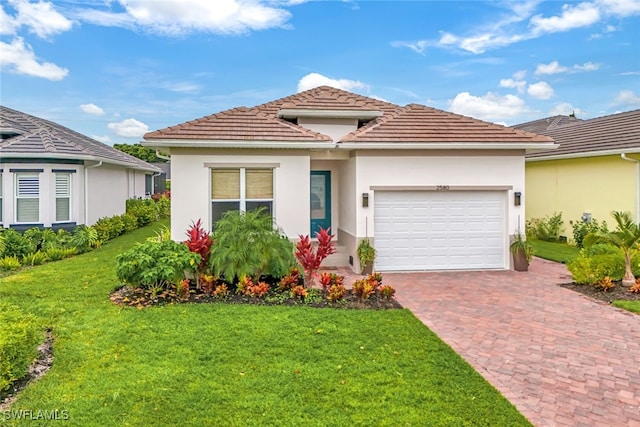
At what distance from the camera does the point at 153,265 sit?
8.83 metres

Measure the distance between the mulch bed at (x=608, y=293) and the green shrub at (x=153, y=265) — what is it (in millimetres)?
8971

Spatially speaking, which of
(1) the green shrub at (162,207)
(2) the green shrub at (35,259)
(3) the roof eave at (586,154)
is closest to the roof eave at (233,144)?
(2) the green shrub at (35,259)

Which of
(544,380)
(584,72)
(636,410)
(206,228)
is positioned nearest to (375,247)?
(206,228)

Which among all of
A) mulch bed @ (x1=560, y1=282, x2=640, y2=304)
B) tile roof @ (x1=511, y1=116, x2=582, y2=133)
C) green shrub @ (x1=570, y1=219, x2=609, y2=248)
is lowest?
mulch bed @ (x1=560, y1=282, x2=640, y2=304)

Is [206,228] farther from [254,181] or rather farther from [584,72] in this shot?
[584,72]

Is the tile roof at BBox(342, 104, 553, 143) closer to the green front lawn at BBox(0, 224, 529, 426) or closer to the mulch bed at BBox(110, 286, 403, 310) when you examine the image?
the mulch bed at BBox(110, 286, 403, 310)

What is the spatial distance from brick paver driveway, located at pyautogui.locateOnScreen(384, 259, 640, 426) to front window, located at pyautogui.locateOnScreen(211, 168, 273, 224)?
4.20 meters

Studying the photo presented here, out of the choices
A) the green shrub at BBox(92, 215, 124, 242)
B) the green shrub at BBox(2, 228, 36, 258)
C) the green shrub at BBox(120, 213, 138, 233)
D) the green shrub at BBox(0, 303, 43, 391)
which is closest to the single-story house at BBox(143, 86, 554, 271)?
the green shrub at BBox(0, 303, 43, 391)

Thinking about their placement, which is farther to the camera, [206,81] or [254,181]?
[206,81]

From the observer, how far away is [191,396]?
4.67m

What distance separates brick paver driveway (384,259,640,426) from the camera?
466 cm

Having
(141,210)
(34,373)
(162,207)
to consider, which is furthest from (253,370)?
(162,207)

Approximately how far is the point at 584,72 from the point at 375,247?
1787 centimetres

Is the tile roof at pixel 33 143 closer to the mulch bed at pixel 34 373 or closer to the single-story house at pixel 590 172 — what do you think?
the mulch bed at pixel 34 373
